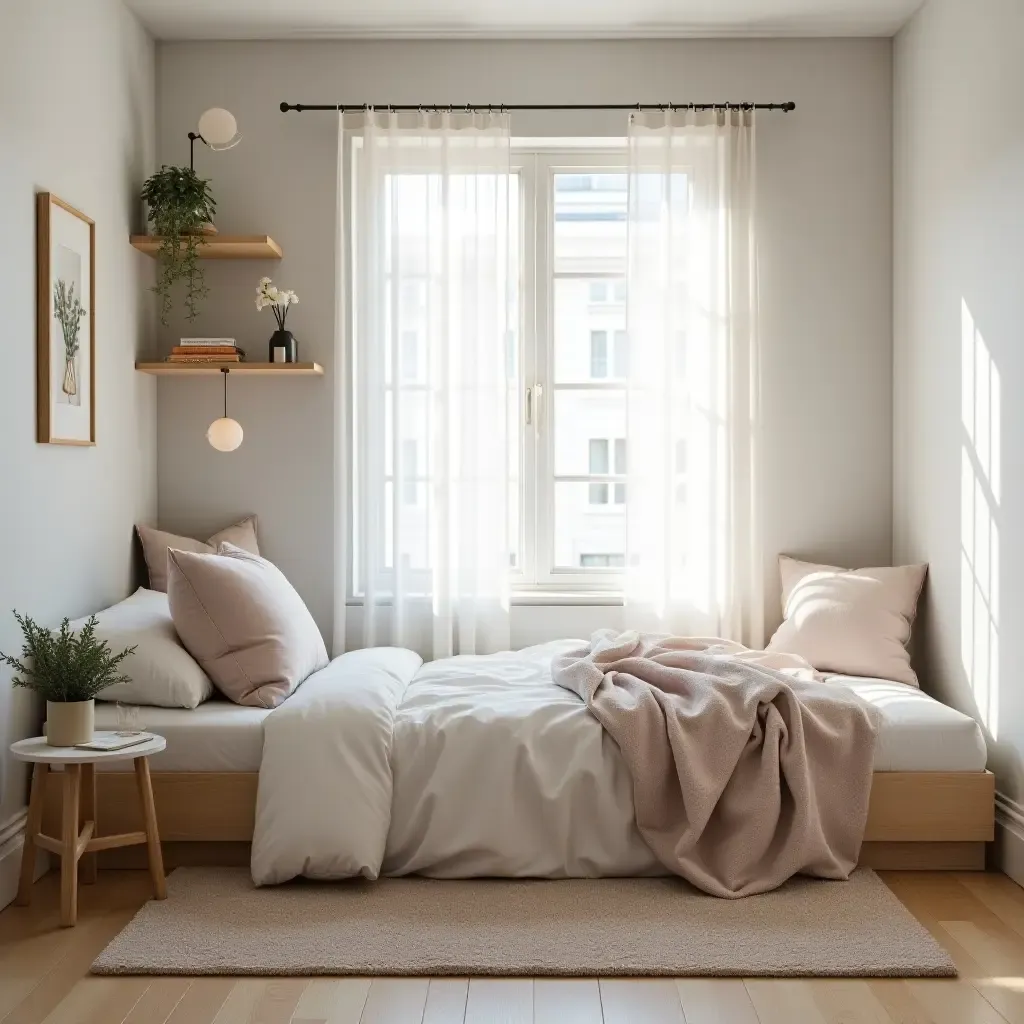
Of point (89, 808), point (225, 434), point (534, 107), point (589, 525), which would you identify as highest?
point (534, 107)

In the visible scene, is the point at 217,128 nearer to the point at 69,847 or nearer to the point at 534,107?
the point at 534,107

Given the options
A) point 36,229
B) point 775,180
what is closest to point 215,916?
point 36,229

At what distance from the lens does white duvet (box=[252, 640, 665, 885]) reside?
2982 mm

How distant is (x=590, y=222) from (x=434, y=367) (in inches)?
33.6

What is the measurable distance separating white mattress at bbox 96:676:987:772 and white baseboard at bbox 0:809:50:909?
0.26 meters

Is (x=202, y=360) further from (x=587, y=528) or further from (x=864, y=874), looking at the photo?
(x=864, y=874)

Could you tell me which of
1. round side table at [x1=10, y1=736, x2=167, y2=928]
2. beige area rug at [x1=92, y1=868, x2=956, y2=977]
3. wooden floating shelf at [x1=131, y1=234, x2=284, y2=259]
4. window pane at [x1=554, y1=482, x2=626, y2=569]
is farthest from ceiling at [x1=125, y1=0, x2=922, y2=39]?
beige area rug at [x1=92, y1=868, x2=956, y2=977]

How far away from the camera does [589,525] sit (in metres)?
4.43

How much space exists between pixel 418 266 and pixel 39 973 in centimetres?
268

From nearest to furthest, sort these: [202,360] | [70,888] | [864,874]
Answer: [70,888] < [864,874] < [202,360]

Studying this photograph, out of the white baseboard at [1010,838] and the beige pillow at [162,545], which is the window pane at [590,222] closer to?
the beige pillow at [162,545]

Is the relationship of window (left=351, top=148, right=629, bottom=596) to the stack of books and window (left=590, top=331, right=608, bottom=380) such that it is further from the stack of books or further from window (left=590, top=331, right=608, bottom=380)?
the stack of books

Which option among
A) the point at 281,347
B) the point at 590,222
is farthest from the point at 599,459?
the point at 281,347

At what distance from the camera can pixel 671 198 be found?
4184mm
